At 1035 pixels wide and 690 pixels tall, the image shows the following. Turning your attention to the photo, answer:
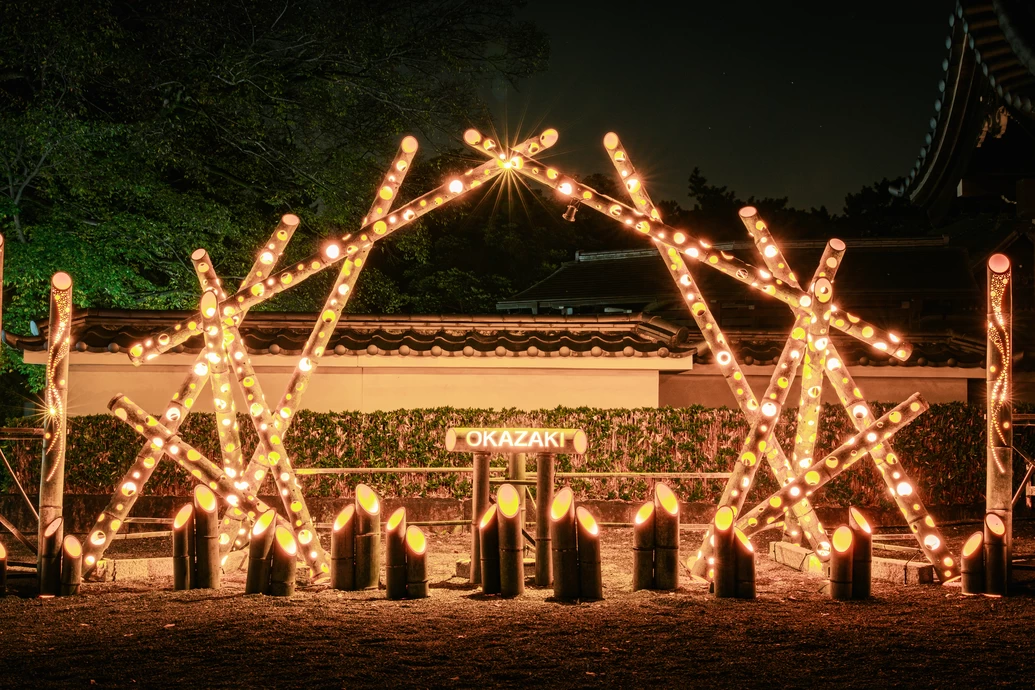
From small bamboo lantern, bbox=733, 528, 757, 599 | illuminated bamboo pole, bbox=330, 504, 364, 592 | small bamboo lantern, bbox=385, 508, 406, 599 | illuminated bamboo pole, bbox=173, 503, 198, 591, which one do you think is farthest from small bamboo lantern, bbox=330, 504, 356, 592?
small bamboo lantern, bbox=733, 528, 757, 599

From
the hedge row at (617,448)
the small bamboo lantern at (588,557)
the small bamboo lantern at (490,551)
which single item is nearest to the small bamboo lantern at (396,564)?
the small bamboo lantern at (490,551)

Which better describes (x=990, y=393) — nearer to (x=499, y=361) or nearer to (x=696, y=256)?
(x=696, y=256)

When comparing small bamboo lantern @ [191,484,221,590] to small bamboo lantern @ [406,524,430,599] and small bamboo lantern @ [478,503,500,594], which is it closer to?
small bamboo lantern @ [406,524,430,599]

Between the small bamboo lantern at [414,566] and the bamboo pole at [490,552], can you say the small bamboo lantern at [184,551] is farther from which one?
the bamboo pole at [490,552]

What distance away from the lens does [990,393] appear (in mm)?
7883

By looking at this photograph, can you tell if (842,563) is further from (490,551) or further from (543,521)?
(490,551)

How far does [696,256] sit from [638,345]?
608 centimetres

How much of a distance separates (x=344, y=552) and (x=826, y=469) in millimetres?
4002

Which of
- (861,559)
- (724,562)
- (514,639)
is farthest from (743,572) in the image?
(514,639)

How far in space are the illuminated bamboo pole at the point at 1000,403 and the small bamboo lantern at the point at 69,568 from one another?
7.22 meters

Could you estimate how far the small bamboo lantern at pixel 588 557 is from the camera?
7.39 metres

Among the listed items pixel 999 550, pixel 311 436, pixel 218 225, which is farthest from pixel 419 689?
pixel 218 225

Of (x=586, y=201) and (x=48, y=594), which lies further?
(x=586, y=201)

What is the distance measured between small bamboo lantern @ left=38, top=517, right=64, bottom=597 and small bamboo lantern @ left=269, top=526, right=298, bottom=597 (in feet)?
5.52
